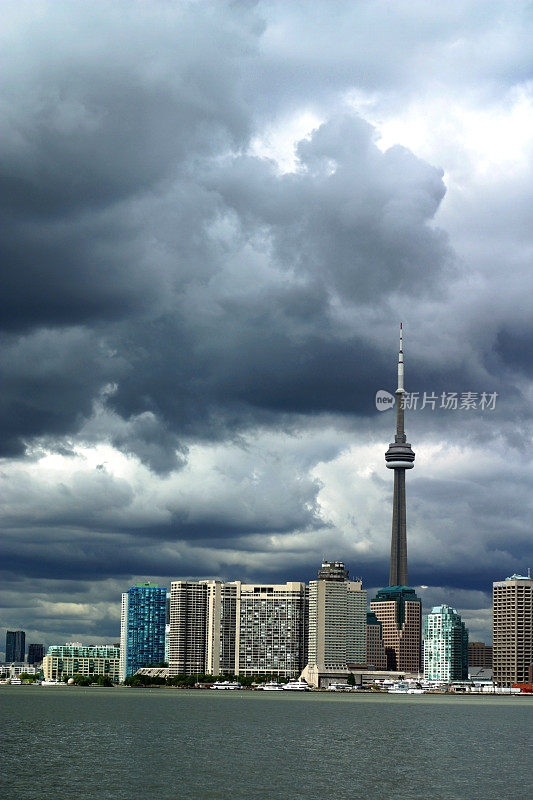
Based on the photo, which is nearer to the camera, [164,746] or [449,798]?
Result: [449,798]

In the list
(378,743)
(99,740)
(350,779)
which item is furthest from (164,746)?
(350,779)

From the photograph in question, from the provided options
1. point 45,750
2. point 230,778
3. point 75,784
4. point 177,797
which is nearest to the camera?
point 177,797

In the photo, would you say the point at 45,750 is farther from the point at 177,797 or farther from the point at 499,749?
the point at 499,749

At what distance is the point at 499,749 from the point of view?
17612 centimetres

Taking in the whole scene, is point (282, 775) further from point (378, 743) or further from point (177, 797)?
point (378, 743)

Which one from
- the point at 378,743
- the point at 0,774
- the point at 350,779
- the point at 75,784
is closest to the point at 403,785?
the point at 350,779

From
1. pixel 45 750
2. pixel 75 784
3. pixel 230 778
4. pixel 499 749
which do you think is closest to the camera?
pixel 75 784

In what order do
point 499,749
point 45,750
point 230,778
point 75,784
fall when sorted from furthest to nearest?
point 499,749 < point 45,750 < point 230,778 < point 75,784

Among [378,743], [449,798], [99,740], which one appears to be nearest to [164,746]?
[99,740]

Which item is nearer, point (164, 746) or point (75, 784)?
point (75, 784)

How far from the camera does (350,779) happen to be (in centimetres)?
12962

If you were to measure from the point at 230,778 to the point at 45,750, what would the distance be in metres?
42.6

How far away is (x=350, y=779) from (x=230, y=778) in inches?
543

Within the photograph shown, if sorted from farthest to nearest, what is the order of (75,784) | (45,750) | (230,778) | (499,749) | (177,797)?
(499,749) < (45,750) < (230,778) < (75,784) < (177,797)
